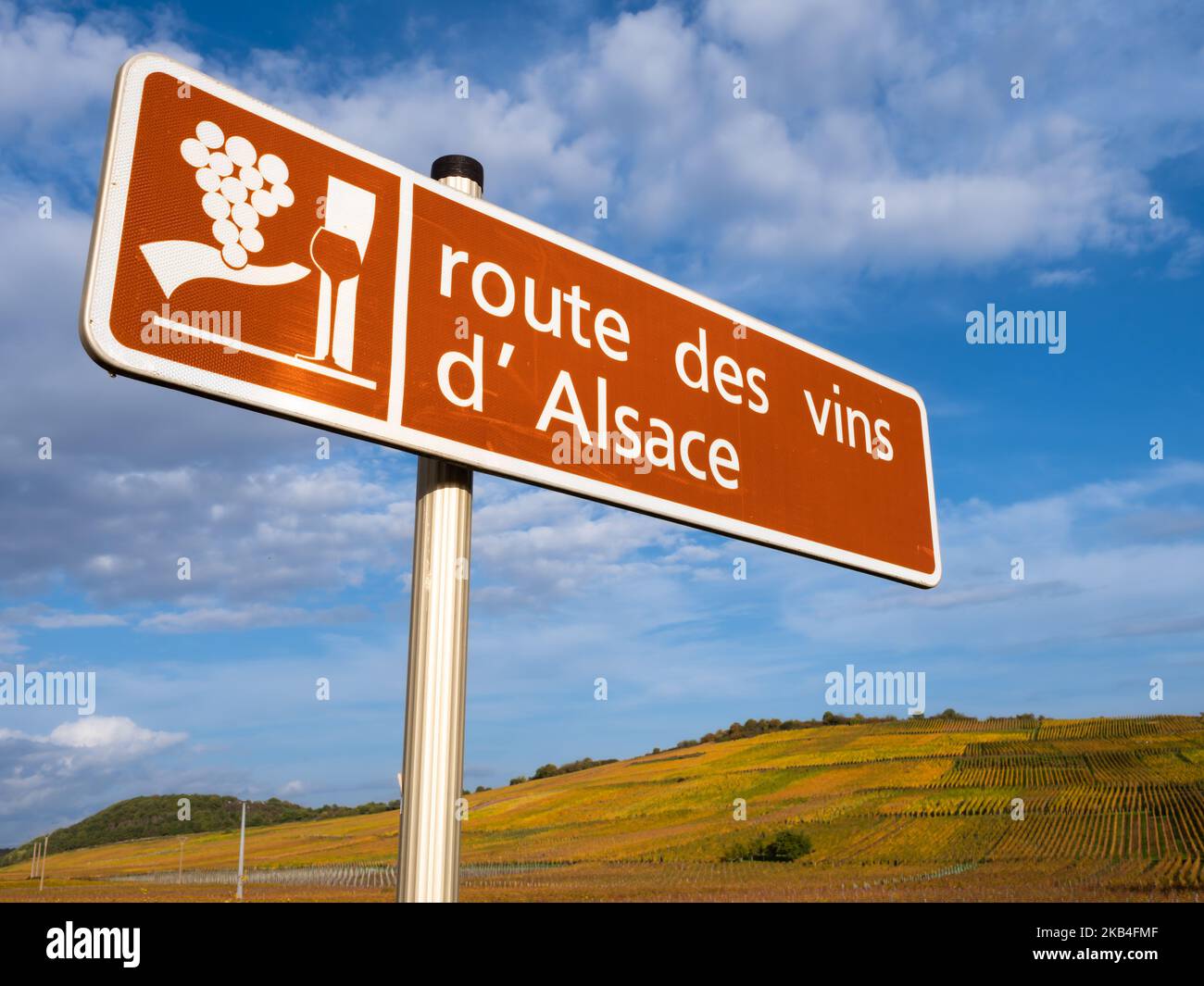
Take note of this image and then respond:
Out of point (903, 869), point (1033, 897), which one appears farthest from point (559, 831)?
point (1033, 897)

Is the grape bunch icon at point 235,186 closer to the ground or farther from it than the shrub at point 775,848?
farther from it

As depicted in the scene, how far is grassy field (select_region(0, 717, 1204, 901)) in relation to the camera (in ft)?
128

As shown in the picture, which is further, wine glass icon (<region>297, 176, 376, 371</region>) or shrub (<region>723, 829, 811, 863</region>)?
shrub (<region>723, 829, 811, 863</region>)

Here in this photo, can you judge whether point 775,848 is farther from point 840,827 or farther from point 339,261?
point 339,261

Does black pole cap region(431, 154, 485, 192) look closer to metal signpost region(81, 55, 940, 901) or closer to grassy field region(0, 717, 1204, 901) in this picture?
metal signpost region(81, 55, 940, 901)

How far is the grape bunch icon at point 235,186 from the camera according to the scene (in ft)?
6.68

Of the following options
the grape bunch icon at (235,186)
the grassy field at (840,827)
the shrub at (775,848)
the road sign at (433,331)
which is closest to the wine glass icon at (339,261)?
the road sign at (433,331)

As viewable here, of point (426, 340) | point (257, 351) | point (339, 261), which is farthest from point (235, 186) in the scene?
point (426, 340)

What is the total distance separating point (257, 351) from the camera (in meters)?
1.99

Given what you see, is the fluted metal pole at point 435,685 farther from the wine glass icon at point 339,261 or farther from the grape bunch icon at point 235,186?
the grape bunch icon at point 235,186

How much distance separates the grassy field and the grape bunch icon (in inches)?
1183

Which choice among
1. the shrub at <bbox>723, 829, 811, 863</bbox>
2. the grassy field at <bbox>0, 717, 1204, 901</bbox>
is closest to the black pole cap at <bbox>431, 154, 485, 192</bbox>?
the grassy field at <bbox>0, 717, 1204, 901</bbox>
